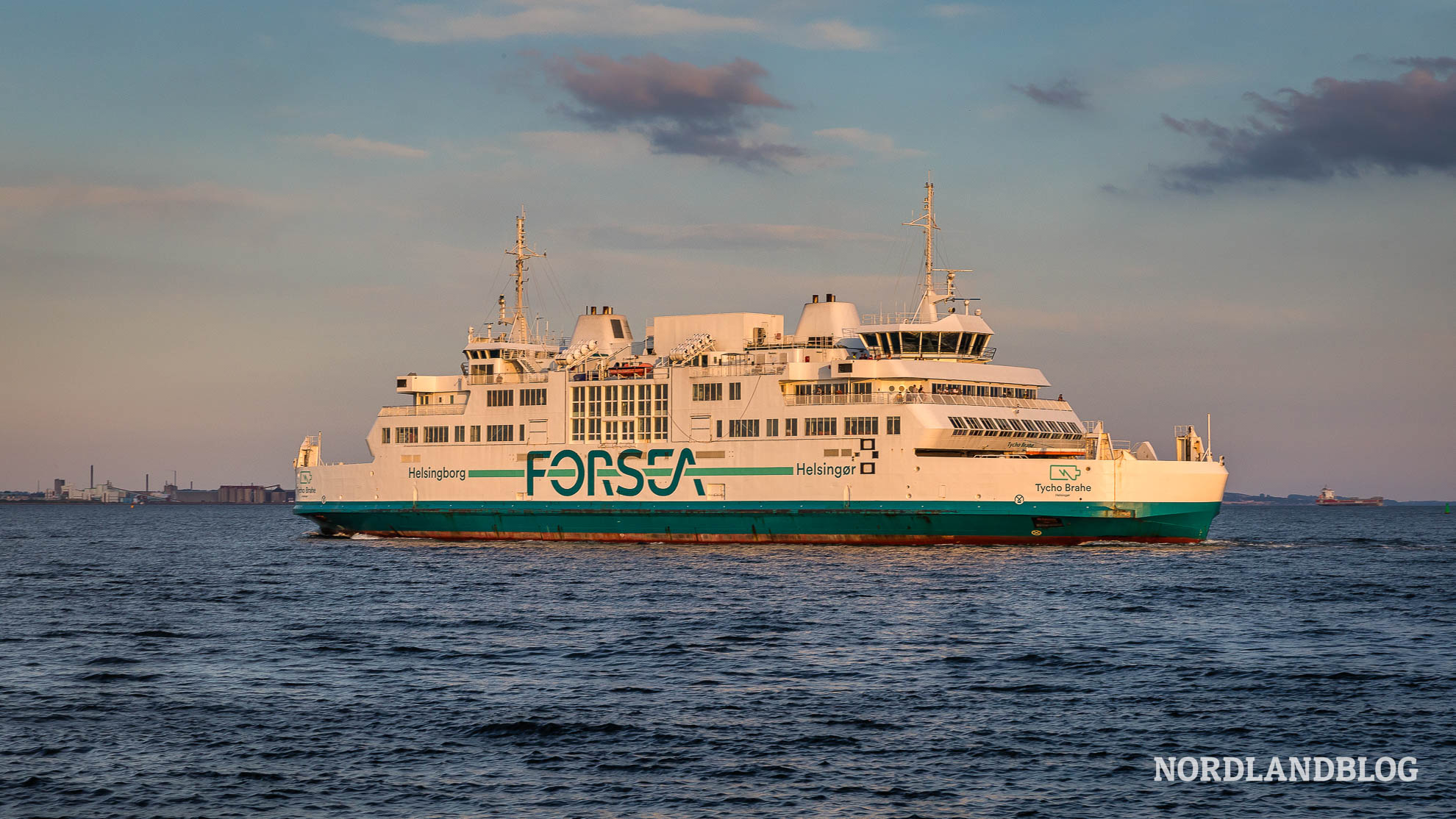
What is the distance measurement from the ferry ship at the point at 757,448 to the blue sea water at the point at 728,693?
26.6ft

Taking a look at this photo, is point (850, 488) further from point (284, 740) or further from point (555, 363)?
point (284, 740)

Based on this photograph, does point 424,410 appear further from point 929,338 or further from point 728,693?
point 728,693

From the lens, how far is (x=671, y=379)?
6366 centimetres

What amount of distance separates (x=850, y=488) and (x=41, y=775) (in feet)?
137

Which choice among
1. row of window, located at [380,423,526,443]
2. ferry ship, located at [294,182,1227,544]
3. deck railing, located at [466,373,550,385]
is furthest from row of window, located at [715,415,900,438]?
row of window, located at [380,423,526,443]

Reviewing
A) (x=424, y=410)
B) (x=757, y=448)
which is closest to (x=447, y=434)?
(x=424, y=410)

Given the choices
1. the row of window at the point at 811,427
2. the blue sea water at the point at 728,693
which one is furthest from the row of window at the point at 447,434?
the blue sea water at the point at 728,693

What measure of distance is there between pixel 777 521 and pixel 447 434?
723 inches

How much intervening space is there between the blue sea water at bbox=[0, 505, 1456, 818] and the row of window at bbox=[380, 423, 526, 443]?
20383 mm

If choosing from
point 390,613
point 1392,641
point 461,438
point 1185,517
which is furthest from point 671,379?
point 1392,641

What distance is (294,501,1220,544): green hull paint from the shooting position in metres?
54.8

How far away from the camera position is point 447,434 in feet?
226

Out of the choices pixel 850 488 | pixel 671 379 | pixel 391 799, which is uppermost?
pixel 671 379

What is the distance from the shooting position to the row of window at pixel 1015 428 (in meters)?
57.2
